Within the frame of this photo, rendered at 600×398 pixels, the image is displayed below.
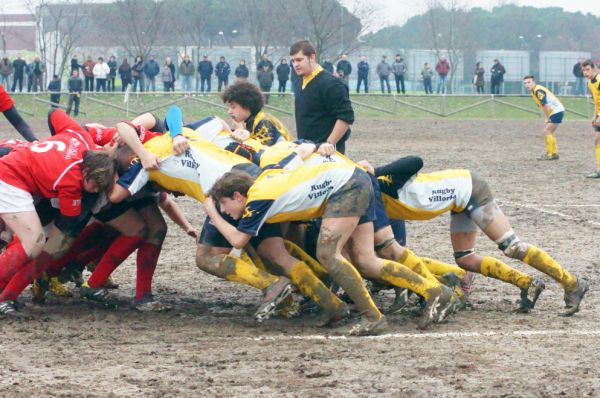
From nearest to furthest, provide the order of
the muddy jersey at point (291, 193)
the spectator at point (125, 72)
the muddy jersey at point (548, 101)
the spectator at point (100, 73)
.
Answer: the muddy jersey at point (291, 193) → the muddy jersey at point (548, 101) → the spectator at point (100, 73) → the spectator at point (125, 72)

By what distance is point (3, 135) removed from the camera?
93.3 ft

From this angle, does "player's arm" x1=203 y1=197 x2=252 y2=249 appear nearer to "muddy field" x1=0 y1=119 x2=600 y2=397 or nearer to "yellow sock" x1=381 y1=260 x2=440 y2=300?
"muddy field" x1=0 y1=119 x2=600 y2=397

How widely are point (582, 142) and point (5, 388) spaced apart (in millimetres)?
23834

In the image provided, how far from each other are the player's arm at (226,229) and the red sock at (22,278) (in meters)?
1.51

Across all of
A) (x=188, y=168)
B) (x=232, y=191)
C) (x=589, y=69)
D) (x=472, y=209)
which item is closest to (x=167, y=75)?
(x=589, y=69)

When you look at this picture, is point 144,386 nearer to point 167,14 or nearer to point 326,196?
point 326,196

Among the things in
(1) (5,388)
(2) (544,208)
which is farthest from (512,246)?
(2) (544,208)

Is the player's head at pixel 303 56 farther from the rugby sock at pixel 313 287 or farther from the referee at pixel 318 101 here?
the rugby sock at pixel 313 287

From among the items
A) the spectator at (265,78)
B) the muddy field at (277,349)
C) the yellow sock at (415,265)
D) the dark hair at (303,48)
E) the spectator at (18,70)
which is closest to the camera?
the muddy field at (277,349)

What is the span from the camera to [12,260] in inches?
341

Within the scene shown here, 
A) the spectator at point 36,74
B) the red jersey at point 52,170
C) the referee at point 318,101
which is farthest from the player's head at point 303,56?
the spectator at point 36,74

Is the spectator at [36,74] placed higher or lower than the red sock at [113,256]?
higher

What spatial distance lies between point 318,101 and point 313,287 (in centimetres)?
332

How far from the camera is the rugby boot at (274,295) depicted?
8164 mm
